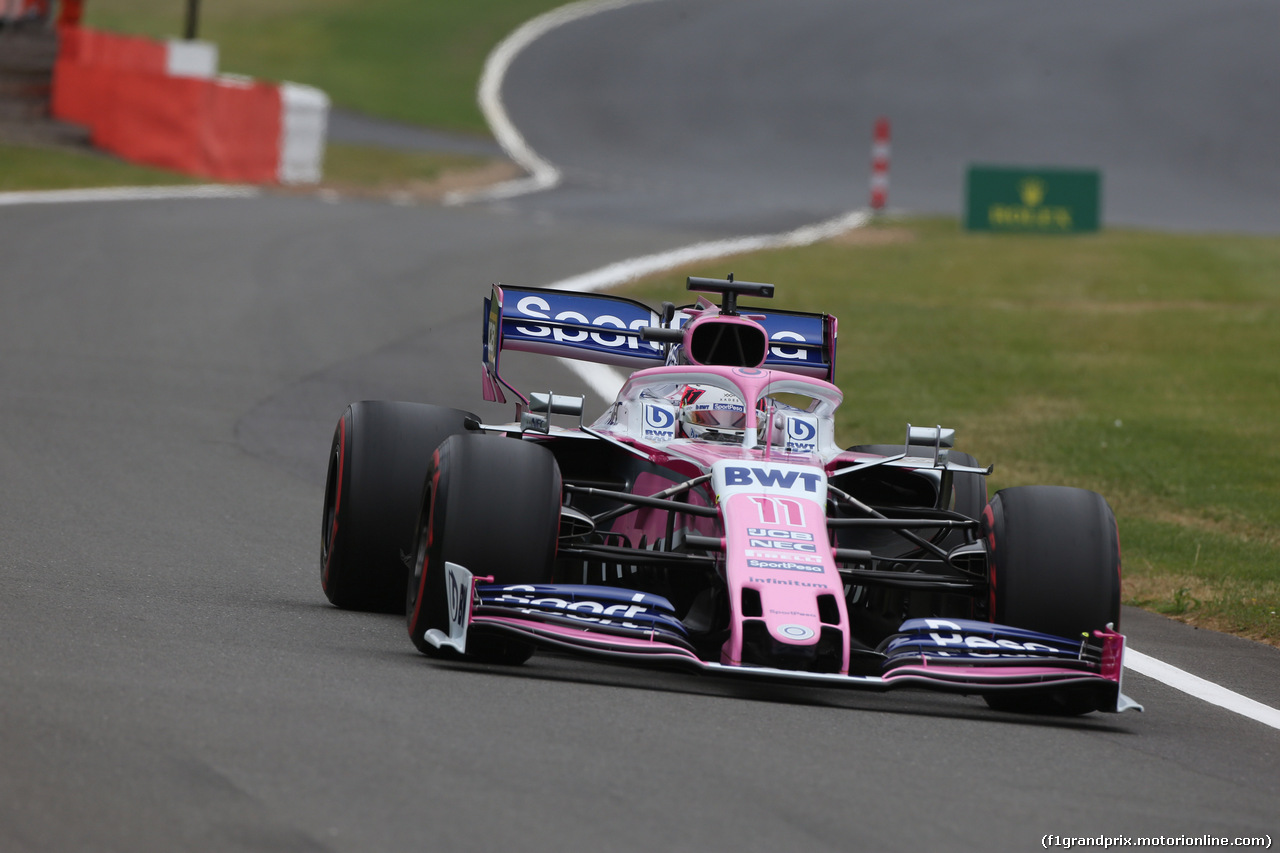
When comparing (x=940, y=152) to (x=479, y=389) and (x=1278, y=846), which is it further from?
(x=1278, y=846)

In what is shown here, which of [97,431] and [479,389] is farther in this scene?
[479,389]

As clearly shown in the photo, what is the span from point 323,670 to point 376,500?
1.70 meters

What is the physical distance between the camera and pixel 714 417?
796 centimetres

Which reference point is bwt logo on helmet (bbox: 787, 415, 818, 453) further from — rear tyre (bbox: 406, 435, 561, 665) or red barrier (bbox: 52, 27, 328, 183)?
red barrier (bbox: 52, 27, 328, 183)

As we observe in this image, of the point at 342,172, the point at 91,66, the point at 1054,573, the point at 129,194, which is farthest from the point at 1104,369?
the point at 91,66

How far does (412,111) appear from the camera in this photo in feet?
132

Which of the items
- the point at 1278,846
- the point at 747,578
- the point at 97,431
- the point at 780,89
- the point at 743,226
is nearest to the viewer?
the point at 1278,846

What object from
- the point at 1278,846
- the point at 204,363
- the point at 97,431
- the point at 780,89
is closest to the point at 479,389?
the point at 204,363

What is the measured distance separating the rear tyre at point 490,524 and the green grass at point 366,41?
31.5 metres

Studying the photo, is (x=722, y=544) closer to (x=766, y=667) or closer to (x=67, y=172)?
(x=766, y=667)

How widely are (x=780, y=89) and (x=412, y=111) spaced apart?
27.5 ft

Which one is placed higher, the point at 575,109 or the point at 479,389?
the point at 575,109

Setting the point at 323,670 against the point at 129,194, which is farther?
the point at 129,194

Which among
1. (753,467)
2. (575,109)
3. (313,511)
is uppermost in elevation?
(575,109)
